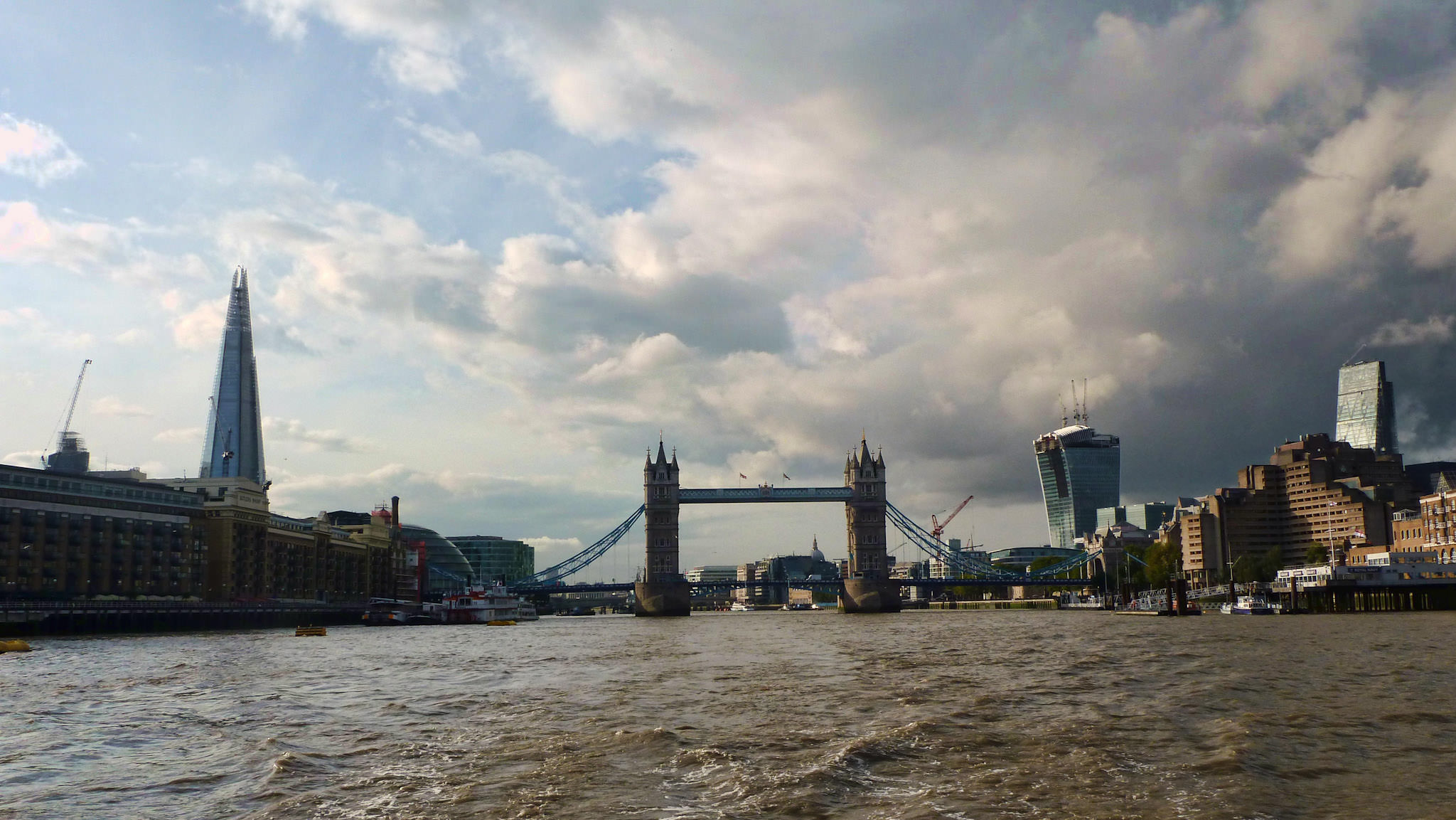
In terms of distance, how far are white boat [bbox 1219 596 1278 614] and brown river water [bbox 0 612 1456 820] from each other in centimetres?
7383

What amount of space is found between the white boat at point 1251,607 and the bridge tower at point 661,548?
84468 mm

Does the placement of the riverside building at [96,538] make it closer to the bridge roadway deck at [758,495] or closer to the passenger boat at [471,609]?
the passenger boat at [471,609]

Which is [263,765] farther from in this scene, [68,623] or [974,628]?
[68,623]

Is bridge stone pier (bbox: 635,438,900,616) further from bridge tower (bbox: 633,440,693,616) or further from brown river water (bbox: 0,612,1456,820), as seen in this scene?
brown river water (bbox: 0,612,1456,820)

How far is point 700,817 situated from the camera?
1714cm

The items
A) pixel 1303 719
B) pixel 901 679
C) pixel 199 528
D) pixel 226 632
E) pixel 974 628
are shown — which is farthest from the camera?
pixel 199 528

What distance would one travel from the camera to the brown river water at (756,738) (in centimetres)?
1831

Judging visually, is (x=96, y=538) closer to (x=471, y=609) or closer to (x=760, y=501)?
(x=471, y=609)

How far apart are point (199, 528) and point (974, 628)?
293 feet

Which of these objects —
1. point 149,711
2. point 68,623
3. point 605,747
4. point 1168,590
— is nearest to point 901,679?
point 605,747

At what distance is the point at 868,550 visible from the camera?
191 meters

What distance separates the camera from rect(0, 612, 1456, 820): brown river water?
18.3m

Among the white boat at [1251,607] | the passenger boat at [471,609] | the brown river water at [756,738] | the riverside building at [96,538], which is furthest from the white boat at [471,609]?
the brown river water at [756,738]

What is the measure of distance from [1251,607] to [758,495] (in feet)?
289
